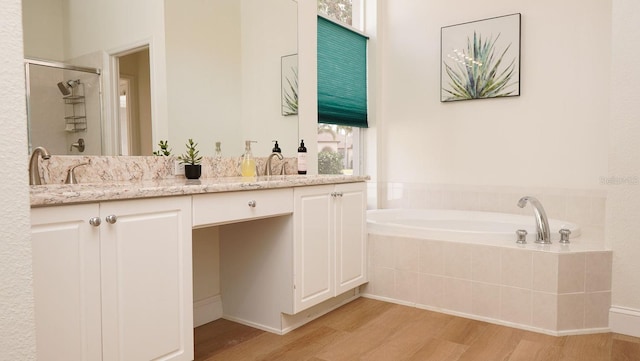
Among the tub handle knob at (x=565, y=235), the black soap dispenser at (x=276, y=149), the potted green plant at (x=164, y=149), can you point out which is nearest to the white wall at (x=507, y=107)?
the tub handle knob at (x=565, y=235)

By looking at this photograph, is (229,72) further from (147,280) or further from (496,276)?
(496,276)

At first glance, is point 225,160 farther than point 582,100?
No

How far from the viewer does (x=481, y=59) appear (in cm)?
369

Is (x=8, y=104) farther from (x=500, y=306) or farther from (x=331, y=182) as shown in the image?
(x=500, y=306)

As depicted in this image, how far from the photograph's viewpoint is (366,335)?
242 cm

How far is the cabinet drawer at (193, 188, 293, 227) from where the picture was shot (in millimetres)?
1836

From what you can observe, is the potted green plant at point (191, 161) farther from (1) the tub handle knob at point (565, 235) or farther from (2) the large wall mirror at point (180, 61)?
(1) the tub handle knob at point (565, 235)

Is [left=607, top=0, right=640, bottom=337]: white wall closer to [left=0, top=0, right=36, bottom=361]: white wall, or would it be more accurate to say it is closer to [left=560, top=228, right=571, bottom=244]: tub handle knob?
[left=560, top=228, right=571, bottom=244]: tub handle knob

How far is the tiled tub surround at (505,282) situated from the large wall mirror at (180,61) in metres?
1.16

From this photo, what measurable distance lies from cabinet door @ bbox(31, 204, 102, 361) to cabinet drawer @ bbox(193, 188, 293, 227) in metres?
0.45

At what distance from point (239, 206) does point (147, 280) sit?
0.54m

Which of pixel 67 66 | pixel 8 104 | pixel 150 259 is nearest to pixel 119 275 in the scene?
pixel 150 259

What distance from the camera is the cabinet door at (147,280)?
4.95 ft

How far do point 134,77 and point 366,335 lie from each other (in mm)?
1807
